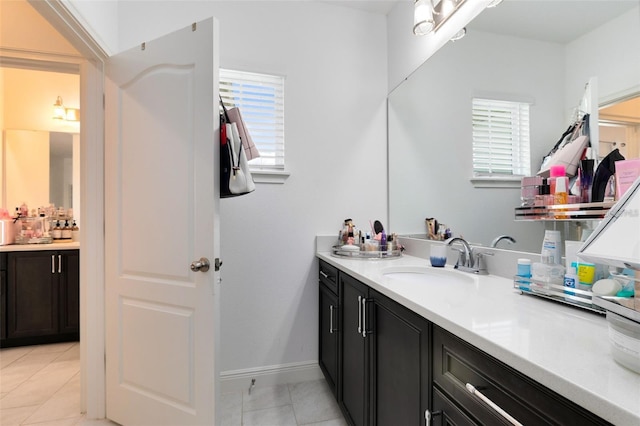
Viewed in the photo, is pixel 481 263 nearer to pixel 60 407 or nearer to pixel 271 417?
pixel 271 417

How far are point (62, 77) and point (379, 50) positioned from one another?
3.28m

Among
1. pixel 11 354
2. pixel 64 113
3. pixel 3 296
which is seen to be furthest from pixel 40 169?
pixel 11 354

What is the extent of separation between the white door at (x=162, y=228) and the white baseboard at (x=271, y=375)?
53 cm

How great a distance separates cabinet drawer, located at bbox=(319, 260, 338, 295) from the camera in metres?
1.81

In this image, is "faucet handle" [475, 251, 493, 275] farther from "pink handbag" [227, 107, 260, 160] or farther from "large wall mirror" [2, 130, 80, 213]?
"large wall mirror" [2, 130, 80, 213]

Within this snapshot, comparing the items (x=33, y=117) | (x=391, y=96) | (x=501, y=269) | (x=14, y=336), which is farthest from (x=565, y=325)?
(x=33, y=117)

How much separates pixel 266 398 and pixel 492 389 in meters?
1.66

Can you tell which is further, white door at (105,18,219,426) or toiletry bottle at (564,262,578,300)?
white door at (105,18,219,426)

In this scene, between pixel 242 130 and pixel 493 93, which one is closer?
pixel 493 93

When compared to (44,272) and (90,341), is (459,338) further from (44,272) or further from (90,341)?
(44,272)

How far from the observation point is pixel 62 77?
3.21 meters

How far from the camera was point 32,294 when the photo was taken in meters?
2.70

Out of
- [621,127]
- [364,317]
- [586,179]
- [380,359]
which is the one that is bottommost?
[380,359]

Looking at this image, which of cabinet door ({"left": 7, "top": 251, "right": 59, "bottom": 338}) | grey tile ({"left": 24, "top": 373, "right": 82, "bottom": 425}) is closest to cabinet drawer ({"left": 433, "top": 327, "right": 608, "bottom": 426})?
grey tile ({"left": 24, "top": 373, "right": 82, "bottom": 425})
